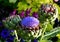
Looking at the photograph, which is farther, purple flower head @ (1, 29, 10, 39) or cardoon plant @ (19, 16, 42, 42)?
purple flower head @ (1, 29, 10, 39)

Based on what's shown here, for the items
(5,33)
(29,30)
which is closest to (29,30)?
(29,30)

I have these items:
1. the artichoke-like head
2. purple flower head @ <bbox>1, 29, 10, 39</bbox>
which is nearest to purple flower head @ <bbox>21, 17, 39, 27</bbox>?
the artichoke-like head

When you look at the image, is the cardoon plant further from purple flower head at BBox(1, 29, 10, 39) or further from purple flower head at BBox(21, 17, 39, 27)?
purple flower head at BBox(1, 29, 10, 39)

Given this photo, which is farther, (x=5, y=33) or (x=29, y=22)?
(x=5, y=33)

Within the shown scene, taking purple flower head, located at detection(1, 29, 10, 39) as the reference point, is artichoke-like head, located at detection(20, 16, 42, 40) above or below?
above

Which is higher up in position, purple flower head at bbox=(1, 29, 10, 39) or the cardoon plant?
the cardoon plant

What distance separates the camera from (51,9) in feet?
6.00

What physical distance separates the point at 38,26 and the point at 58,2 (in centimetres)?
105

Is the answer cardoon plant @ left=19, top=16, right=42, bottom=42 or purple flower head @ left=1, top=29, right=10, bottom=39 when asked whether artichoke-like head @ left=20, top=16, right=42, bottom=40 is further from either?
purple flower head @ left=1, top=29, right=10, bottom=39

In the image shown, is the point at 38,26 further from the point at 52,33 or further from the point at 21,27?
the point at 52,33

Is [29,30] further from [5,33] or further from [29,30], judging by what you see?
[5,33]

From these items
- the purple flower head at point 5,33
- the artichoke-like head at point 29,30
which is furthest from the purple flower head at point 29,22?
the purple flower head at point 5,33

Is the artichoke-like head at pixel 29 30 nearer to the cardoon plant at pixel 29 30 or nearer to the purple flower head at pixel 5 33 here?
the cardoon plant at pixel 29 30

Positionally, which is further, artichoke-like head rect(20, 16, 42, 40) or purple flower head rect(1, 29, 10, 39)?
purple flower head rect(1, 29, 10, 39)
